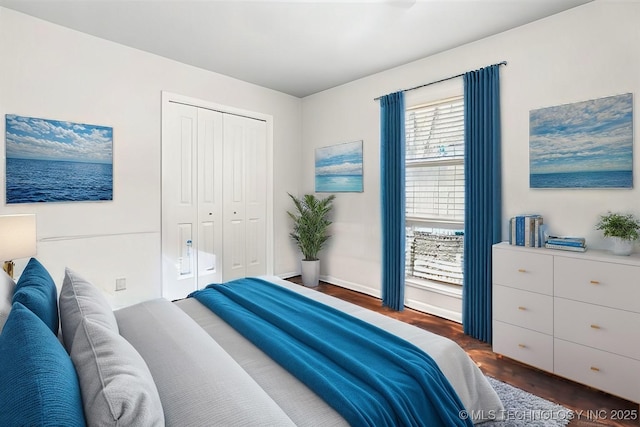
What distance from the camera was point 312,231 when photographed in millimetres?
→ 4539

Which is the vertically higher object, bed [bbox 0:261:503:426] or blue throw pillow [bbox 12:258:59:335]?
blue throw pillow [bbox 12:258:59:335]

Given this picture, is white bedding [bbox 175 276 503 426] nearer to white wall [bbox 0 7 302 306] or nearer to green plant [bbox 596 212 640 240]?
green plant [bbox 596 212 640 240]

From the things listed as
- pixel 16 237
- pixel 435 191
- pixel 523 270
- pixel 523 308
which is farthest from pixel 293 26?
pixel 523 308

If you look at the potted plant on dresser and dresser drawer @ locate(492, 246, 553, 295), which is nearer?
the potted plant on dresser

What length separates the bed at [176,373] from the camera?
779 millimetres

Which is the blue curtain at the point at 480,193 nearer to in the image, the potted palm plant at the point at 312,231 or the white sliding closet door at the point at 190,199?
the potted palm plant at the point at 312,231

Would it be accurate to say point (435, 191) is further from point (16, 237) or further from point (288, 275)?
point (16, 237)

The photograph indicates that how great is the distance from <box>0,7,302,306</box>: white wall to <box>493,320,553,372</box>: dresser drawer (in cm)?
327

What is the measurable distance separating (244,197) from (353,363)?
3.38 m

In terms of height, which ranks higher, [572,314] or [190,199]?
[190,199]

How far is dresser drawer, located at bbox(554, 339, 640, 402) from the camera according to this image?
79.0 inches

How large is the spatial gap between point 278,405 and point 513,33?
3323 mm

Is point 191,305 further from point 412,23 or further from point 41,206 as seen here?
point 412,23

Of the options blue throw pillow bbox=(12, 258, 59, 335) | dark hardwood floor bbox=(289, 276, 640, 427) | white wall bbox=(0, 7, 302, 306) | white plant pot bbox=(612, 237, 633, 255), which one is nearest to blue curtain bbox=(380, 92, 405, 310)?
dark hardwood floor bbox=(289, 276, 640, 427)
